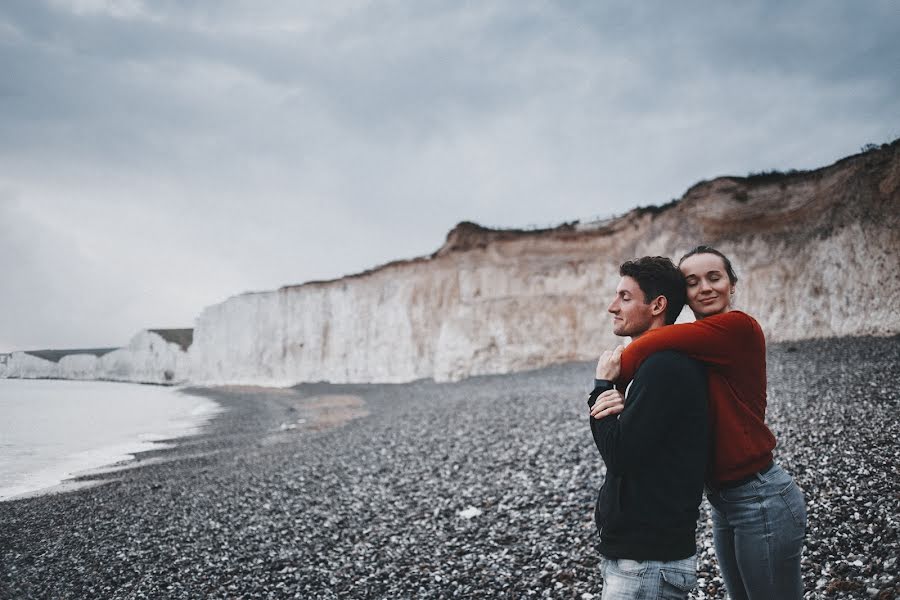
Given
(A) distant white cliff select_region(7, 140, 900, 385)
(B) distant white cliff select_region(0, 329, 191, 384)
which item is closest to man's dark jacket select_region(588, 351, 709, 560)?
(A) distant white cliff select_region(7, 140, 900, 385)

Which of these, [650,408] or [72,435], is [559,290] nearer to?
[72,435]

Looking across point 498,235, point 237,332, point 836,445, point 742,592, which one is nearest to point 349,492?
point 742,592

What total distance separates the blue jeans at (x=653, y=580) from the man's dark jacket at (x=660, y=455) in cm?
4

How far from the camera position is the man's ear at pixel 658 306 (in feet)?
7.55

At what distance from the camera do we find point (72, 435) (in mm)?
19031

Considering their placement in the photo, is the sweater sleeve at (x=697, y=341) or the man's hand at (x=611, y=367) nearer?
the sweater sleeve at (x=697, y=341)

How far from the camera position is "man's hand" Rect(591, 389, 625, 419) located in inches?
82.4

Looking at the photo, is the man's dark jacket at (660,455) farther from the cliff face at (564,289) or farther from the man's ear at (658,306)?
the cliff face at (564,289)

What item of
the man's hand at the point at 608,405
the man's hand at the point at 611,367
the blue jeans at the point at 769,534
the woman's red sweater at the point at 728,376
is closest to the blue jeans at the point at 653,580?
the blue jeans at the point at 769,534

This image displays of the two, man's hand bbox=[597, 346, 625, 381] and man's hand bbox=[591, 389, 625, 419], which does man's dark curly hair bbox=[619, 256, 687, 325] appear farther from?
man's hand bbox=[591, 389, 625, 419]

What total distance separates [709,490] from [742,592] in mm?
615

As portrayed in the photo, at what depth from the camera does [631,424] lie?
6.50 ft

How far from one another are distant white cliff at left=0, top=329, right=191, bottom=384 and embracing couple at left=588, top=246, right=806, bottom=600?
75.2 metres

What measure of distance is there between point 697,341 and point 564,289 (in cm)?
2962
